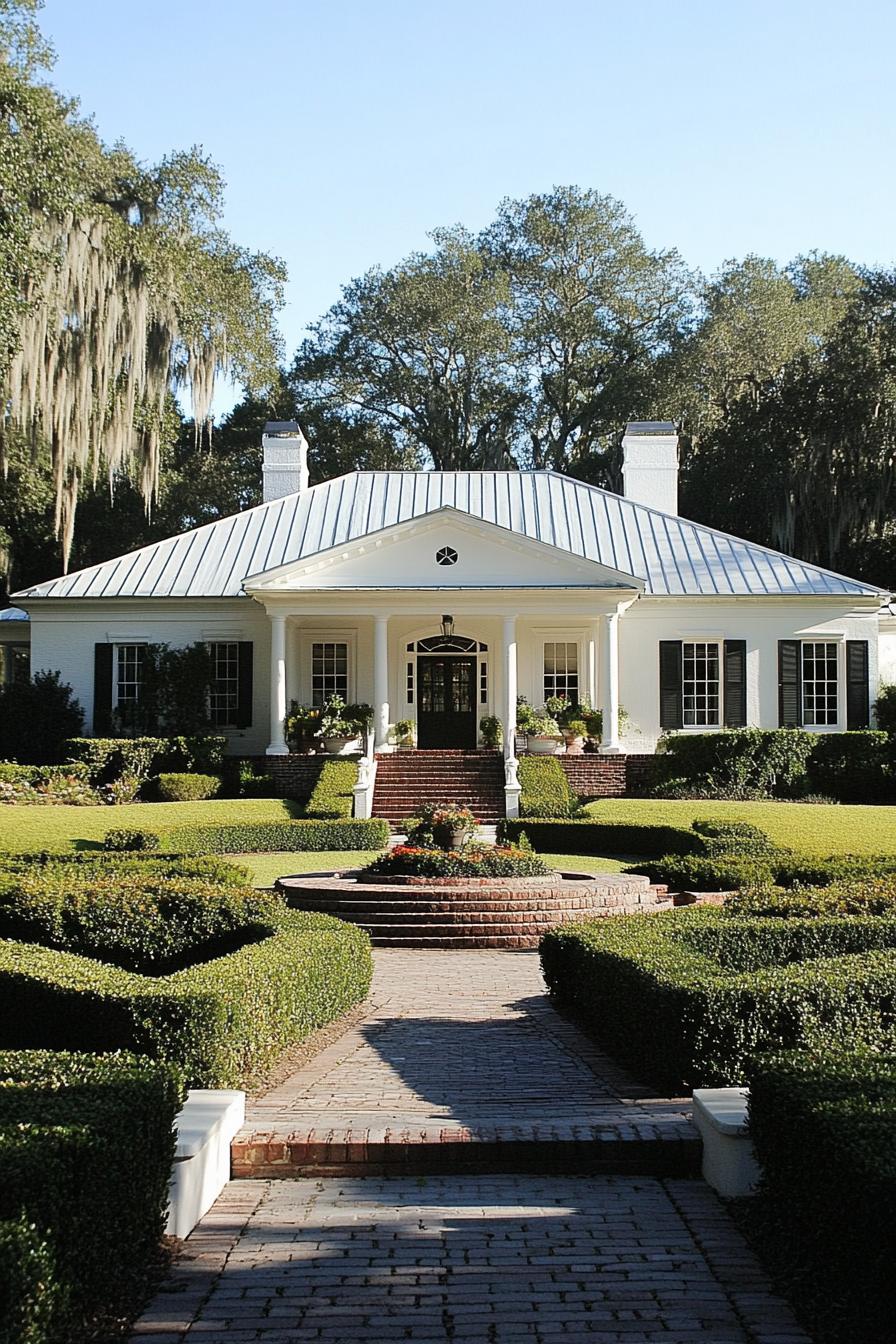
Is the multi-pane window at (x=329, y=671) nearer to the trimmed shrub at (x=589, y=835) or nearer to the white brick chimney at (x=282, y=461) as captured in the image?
the white brick chimney at (x=282, y=461)

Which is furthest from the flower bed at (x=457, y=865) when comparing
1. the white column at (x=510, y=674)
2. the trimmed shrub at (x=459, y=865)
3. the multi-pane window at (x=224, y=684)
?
the multi-pane window at (x=224, y=684)

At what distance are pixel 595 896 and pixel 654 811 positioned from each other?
7.02m

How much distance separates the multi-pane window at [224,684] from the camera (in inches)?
1073

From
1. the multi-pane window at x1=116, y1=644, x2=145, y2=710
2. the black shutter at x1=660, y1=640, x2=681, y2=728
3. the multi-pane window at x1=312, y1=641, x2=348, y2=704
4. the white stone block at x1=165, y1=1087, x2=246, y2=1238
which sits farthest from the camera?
the multi-pane window at x1=312, y1=641, x2=348, y2=704

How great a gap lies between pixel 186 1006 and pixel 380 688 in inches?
755

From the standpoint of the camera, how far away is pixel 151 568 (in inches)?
1107

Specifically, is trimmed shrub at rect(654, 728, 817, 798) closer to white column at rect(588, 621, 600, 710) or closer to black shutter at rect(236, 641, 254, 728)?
white column at rect(588, 621, 600, 710)

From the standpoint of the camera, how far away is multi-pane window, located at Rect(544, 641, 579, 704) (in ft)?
90.8

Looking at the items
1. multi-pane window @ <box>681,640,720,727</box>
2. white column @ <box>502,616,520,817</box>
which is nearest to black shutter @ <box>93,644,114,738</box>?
white column @ <box>502,616,520,817</box>

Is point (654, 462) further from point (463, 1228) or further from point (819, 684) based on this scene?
point (463, 1228)

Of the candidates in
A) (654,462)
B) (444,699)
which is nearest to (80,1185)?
(444,699)

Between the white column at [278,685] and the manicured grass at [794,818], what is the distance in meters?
6.70

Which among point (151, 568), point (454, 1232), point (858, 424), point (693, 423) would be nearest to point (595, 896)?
point (454, 1232)

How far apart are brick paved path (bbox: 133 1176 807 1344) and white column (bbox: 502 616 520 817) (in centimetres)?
1663
